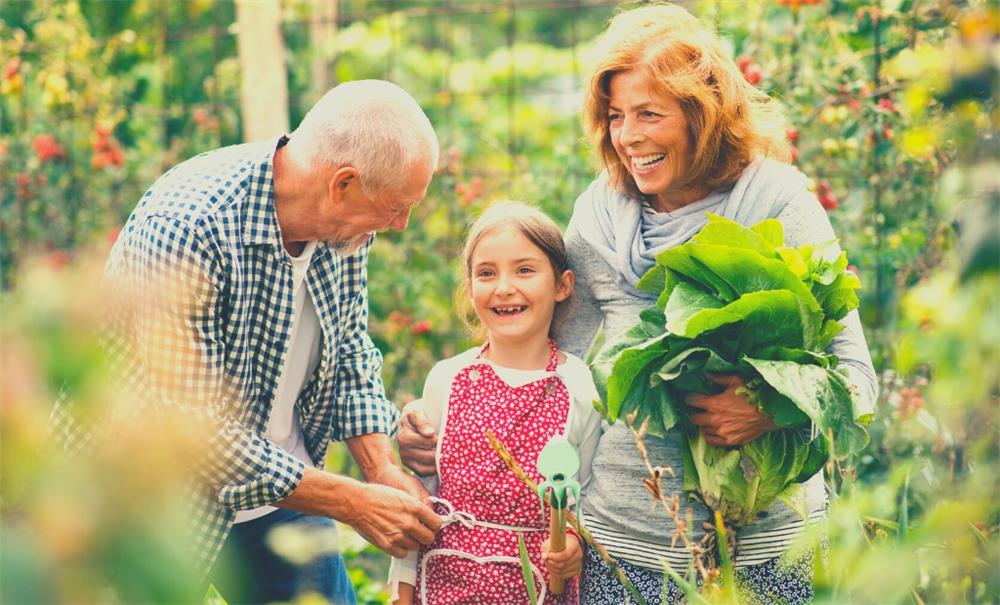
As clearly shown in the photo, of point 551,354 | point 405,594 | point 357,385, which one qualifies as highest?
point 551,354

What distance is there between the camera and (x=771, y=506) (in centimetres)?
239

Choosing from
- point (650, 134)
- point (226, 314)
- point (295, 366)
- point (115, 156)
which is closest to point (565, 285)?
point (650, 134)

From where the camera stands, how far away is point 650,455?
2.48 meters

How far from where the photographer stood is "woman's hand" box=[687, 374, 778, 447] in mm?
2193

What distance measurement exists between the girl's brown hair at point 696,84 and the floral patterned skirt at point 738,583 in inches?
34.3

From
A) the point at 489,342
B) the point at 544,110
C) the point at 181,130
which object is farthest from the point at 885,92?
the point at 544,110

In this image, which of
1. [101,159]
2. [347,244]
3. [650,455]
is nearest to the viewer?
[650,455]

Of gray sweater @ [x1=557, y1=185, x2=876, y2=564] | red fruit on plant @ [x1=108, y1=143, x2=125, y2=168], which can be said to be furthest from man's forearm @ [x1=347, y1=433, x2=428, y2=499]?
red fruit on plant @ [x1=108, y1=143, x2=125, y2=168]

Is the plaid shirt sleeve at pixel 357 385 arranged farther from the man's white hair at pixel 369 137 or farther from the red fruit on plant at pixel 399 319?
the red fruit on plant at pixel 399 319

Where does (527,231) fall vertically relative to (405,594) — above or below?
above

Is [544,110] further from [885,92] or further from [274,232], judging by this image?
[274,232]

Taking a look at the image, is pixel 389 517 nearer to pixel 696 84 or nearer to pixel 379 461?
pixel 379 461

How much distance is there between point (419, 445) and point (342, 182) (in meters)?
0.67

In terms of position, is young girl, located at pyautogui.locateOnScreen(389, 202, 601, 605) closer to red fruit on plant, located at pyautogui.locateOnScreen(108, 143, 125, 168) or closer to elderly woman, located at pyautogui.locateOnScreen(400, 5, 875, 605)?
elderly woman, located at pyautogui.locateOnScreen(400, 5, 875, 605)
